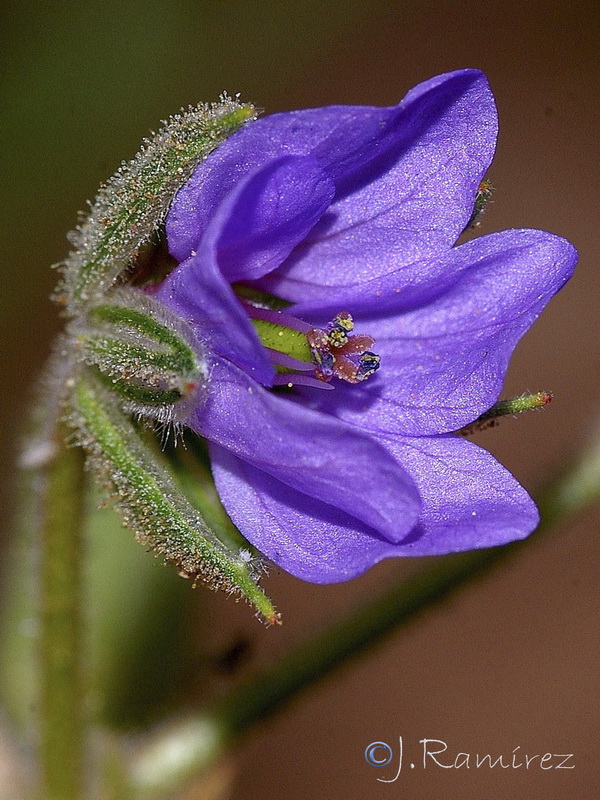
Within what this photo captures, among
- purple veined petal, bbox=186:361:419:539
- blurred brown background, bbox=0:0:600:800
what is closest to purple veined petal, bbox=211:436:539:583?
purple veined petal, bbox=186:361:419:539

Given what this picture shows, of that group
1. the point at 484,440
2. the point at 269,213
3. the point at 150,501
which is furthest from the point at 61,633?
the point at 484,440

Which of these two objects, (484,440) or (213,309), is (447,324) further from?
(484,440)

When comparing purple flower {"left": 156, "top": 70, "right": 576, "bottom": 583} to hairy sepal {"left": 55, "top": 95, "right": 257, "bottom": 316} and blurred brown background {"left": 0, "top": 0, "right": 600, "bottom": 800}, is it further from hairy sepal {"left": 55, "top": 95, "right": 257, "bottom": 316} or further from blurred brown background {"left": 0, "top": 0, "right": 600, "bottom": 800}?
blurred brown background {"left": 0, "top": 0, "right": 600, "bottom": 800}

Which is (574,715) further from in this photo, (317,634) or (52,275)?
(52,275)

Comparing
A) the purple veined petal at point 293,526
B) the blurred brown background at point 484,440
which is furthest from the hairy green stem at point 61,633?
the blurred brown background at point 484,440

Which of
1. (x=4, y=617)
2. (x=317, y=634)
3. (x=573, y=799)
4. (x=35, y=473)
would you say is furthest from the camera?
(x=573, y=799)

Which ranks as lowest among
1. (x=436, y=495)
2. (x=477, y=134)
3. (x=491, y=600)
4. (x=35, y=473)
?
(x=491, y=600)

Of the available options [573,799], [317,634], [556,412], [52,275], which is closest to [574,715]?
[573,799]

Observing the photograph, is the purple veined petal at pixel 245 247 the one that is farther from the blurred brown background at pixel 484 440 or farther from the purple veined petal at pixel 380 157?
the blurred brown background at pixel 484 440
